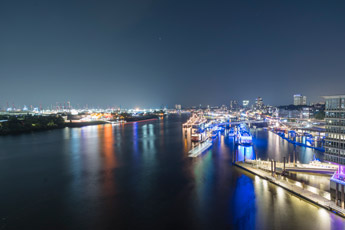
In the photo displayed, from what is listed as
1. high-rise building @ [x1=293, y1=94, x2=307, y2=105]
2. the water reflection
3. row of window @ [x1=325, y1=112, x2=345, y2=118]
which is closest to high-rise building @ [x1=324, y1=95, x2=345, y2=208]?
row of window @ [x1=325, y1=112, x2=345, y2=118]

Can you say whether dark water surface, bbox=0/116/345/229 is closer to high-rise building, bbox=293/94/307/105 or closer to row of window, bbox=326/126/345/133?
row of window, bbox=326/126/345/133

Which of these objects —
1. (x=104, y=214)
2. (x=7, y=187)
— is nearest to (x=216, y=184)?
(x=104, y=214)

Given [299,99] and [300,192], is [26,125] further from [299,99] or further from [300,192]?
[299,99]

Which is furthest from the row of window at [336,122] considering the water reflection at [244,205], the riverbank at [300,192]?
the water reflection at [244,205]

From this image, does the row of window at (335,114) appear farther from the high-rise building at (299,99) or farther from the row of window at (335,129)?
the high-rise building at (299,99)

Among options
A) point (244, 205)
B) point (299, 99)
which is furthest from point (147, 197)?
point (299, 99)

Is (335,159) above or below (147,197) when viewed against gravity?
above

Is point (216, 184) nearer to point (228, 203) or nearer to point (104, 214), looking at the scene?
point (228, 203)
